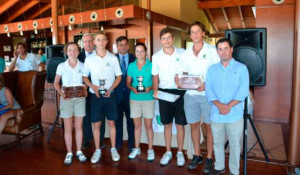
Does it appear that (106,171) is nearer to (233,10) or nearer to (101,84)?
(101,84)

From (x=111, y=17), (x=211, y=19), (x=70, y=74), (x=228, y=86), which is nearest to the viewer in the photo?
(x=228, y=86)

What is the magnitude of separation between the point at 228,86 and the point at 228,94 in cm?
7

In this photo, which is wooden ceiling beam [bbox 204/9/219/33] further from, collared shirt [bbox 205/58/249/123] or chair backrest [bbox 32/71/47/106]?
collared shirt [bbox 205/58/249/123]

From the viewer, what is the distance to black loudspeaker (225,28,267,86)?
261 centimetres

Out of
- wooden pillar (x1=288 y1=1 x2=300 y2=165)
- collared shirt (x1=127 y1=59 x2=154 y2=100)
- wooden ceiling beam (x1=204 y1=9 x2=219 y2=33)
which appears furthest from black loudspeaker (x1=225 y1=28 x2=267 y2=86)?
wooden ceiling beam (x1=204 y1=9 x2=219 y2=33)

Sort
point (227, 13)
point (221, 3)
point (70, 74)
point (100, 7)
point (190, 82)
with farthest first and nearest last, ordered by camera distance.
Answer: point (227, 13) < point (221, 3) < point (100, 7) < point (70, 74) < point (190, 82)

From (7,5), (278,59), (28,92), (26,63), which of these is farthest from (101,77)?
(7,5)

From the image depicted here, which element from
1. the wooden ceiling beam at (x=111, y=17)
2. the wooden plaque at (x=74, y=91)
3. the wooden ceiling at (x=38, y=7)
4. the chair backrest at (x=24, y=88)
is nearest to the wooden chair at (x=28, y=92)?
the chair backrest at (x=24, y=88)

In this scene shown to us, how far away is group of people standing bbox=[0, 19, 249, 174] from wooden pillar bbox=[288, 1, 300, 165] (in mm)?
753

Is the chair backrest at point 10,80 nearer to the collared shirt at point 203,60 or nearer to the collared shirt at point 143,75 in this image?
the collared shirt at point 143,75

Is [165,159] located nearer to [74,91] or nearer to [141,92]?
[141,92]

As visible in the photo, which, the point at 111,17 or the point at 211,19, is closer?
the point at 111,17

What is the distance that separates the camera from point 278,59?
471 centimetres

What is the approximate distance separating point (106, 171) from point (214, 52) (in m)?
1.71
